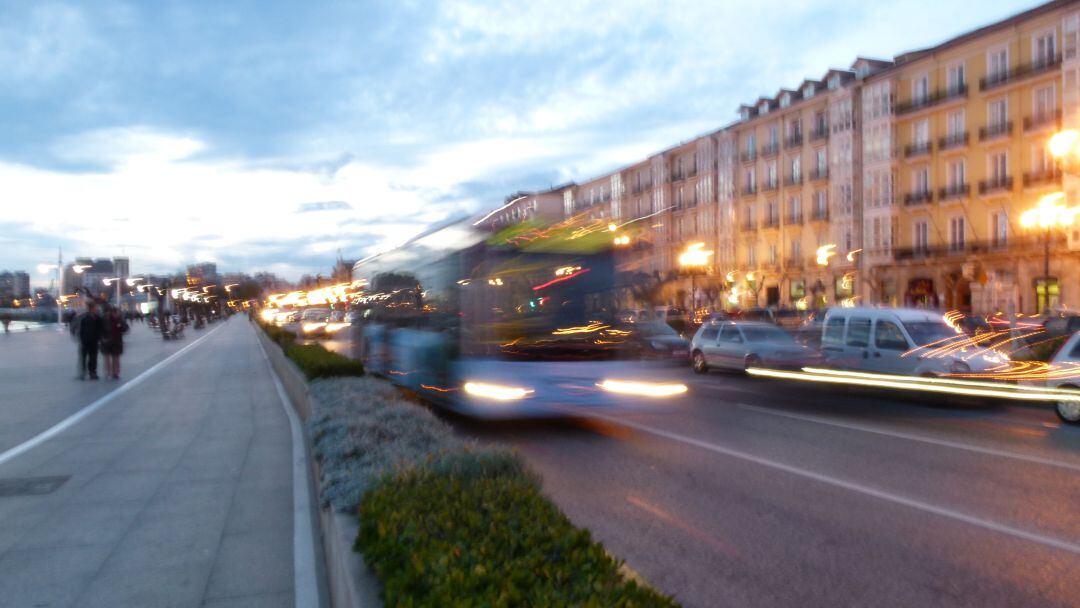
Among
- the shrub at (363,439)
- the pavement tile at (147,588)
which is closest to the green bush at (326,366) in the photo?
the shrub at (363,439)

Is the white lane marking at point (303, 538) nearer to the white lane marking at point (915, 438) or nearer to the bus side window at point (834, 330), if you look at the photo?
the white lane marking at point (915, 438)

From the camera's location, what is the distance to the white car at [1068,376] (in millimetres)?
12609

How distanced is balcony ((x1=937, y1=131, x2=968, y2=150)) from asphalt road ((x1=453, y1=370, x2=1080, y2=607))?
126 ft

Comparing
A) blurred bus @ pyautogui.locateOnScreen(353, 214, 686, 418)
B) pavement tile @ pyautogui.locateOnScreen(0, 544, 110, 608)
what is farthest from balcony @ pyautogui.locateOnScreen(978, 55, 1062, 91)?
pavement tile @ pyautogui.locateOnScreen(0, 544, 110, 608)

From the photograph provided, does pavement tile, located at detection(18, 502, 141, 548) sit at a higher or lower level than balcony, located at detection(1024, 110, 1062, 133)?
lower

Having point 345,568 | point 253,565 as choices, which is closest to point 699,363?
point 253,565

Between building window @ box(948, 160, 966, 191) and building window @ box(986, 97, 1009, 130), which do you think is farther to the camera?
building window @ box(948, 160, 966, 191)

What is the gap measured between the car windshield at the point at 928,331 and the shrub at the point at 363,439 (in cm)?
1021

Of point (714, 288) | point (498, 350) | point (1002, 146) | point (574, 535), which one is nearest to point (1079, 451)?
point (498, 350)

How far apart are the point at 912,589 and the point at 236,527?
5.02 meters

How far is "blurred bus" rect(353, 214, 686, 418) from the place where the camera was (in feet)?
35.8

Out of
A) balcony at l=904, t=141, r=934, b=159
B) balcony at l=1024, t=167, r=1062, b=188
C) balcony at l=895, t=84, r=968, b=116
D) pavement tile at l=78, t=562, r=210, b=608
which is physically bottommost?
pavement tile at l=78, t=562, r=210, b=608

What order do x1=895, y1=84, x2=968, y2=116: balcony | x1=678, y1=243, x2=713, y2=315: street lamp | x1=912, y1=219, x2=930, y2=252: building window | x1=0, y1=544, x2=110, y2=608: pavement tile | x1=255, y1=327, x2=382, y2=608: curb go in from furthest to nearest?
x1=912, y1=219, x2=930, y2=252: building window < x1=895, y1=84, x2=968, y2=116: balcony < x1=678, y1=243, x2=713, y2=315: street lamp < x1=0, y1=544, x2=110, y2=608: pavement tile < x1=255, y1=327, x2=382, y2=608: curb

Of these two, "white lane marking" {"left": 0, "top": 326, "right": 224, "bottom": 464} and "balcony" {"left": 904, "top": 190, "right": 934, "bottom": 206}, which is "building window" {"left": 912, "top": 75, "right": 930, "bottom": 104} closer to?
"balcony" {"left": 904, "top": 190, "right": 934, "bottom": 206}
